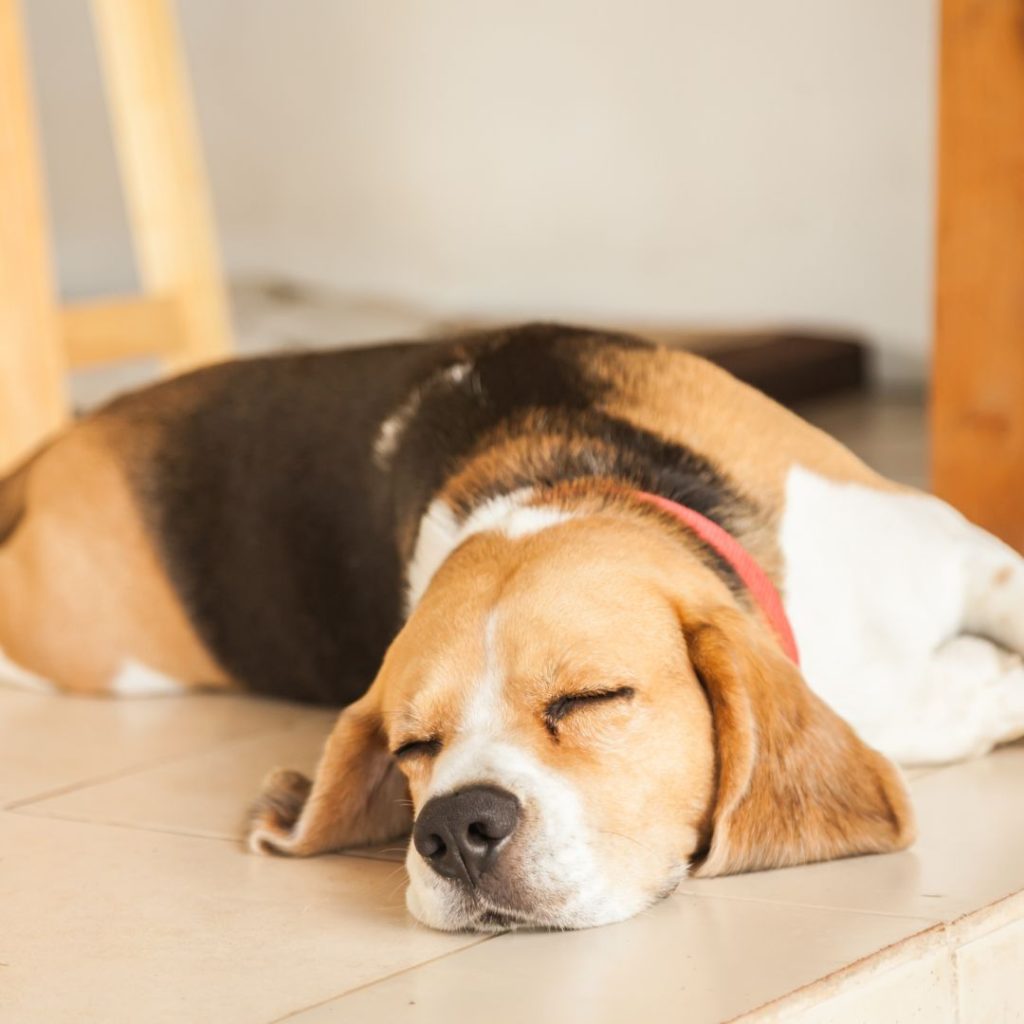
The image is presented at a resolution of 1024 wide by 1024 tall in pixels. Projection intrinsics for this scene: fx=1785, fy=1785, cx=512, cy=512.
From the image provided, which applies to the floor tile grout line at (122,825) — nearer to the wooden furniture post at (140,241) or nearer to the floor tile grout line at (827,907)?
the floor tile grout line at (827,907)

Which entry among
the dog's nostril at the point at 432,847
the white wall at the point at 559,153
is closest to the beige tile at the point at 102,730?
the dog's nostril at the point at 432,847

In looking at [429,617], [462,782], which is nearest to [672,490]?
[429,617]

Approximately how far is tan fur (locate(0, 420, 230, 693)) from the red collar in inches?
48.7

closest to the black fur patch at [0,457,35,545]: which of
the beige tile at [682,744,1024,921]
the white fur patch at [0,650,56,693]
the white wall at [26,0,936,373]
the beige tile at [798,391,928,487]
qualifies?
the white fur patch at [0,650,56,693]

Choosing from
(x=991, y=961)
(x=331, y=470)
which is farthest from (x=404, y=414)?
(x=991, y=961)

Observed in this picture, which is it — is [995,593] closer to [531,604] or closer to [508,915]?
[531,604]

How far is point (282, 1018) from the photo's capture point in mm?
1746

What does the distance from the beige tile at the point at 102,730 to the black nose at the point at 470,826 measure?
100cm

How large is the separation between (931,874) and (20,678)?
1984 millimetres

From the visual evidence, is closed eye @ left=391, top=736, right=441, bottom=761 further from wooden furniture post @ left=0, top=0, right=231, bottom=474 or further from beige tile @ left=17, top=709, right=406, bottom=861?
wooden furniture post @ left=0, top=0, right=231, bottom=474

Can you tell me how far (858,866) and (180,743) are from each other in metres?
1.28

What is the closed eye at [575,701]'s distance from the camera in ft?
6.35

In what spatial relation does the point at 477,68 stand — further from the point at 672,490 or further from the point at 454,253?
the point at 672,490

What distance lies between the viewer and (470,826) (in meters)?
1.84
